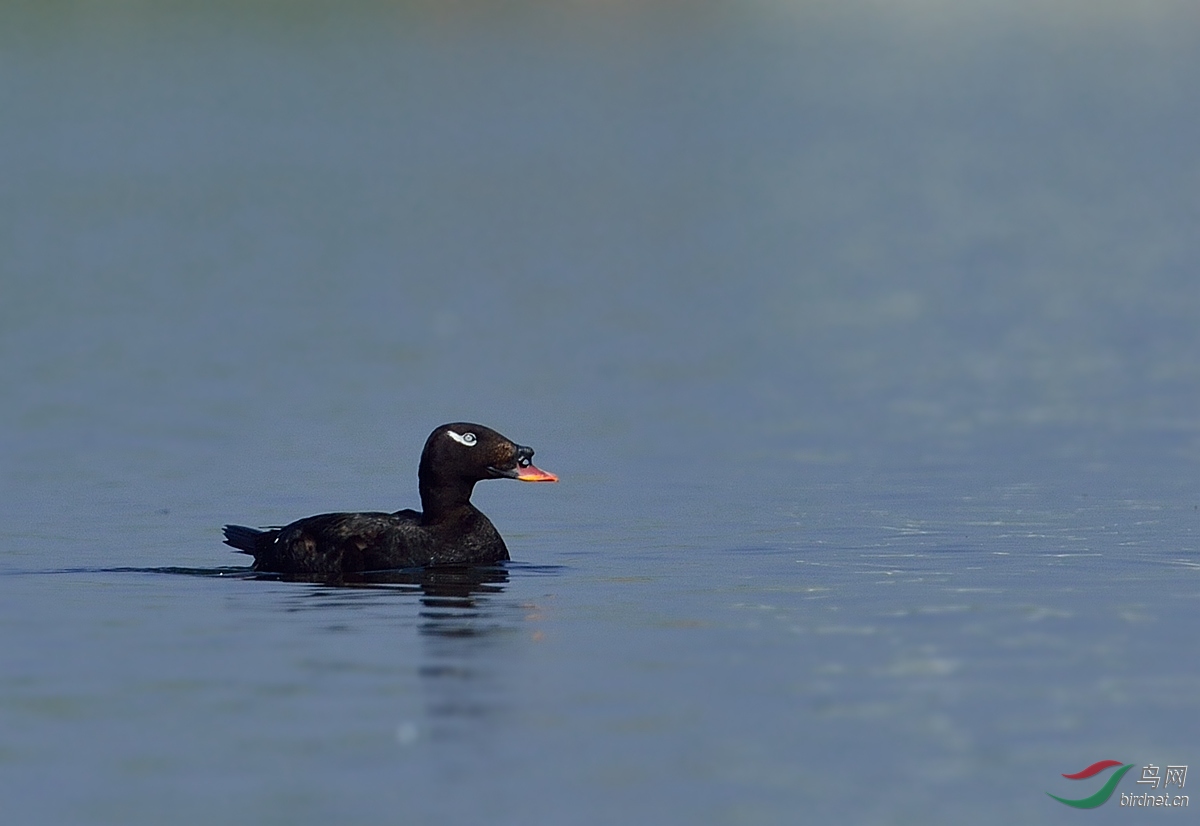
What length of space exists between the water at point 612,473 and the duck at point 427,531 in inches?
15.3

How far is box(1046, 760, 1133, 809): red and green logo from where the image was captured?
28.3 feet

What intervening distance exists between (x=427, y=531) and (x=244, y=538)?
4.29 ft

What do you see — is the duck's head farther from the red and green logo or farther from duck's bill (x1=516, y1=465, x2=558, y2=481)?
the red and green logo

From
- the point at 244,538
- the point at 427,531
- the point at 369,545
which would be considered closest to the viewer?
the point at 369,545

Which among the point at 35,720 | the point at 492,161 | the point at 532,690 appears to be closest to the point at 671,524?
the point at 532,690

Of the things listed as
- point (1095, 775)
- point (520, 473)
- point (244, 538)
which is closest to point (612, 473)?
point (520, 473)

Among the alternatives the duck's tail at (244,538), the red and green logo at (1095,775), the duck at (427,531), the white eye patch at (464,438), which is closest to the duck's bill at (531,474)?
the duck at (427,531)

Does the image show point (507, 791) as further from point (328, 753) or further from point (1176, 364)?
point (1176, 364)

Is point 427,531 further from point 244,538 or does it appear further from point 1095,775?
point 1095,775

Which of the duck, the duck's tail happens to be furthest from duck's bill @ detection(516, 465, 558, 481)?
the duck's tail

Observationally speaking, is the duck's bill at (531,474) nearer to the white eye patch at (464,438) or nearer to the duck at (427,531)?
the duck at (427,531)

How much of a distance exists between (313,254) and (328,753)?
29.4m

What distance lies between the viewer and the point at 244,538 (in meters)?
15.5

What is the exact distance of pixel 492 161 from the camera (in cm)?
5572
